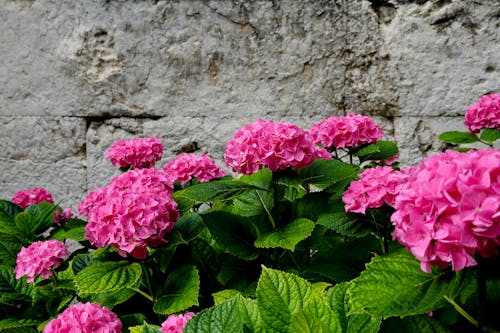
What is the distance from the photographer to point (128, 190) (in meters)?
1.13

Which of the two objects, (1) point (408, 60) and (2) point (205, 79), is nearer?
(1) point (408, 60)

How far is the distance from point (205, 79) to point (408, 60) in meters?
0.95

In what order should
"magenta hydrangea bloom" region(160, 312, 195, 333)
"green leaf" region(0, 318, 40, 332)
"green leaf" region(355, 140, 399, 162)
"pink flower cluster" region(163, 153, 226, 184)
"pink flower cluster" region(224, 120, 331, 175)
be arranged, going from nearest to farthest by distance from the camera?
"magenta hydrangea bloom" region(160, 312, 195, 333)
"pink flower cluster" region(224, 120, 331, 175)
"green leaf" region(0, 318, 40, 332)
"green leaf" region(355, 140, 399, 162)
"pink flower cluster" region(163, 153, 226, 184)

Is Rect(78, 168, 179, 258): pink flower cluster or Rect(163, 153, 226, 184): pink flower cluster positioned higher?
Rect(78, 168, 179, 258): pink flower cluster

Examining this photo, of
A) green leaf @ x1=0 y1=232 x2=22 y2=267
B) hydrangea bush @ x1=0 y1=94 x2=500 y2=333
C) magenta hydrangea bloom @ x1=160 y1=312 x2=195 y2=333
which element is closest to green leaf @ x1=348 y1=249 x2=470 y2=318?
hydrangea bush @ x1=0 y1=94 x2=500 y2=333

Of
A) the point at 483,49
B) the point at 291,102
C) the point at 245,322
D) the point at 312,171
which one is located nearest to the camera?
the point at 245,322

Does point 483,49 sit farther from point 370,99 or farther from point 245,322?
point 245,322

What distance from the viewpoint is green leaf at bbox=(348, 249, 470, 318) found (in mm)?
585

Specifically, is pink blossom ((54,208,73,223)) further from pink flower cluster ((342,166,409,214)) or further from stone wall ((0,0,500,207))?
pink flower cluster ((342,166,409,214))

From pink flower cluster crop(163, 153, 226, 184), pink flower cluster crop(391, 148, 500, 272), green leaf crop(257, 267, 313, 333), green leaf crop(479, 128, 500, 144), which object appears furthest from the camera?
green leaf crop(479, 128, 500, 144)

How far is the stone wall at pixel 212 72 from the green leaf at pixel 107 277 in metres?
1.51

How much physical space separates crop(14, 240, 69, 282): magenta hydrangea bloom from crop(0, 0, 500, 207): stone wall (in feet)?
3.92

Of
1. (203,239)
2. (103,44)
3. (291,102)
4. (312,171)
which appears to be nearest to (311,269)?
(312,171)

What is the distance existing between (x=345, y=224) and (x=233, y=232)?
0.25 m
